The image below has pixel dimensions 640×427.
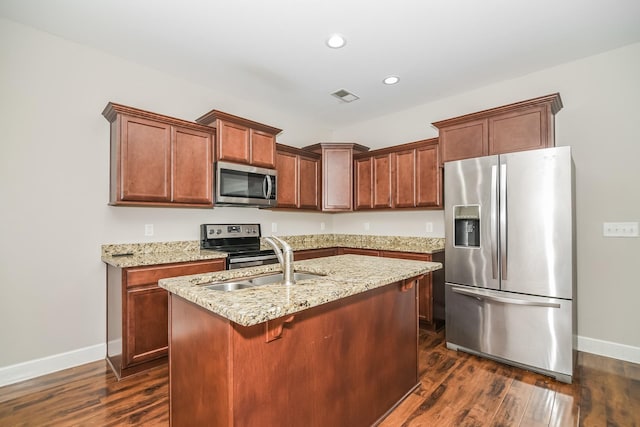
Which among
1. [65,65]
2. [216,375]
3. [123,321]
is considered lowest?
[123,321]

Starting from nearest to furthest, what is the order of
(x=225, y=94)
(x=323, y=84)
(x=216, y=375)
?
(x=216, y=375) < (x=323, y=84) < (x=225, y=94)

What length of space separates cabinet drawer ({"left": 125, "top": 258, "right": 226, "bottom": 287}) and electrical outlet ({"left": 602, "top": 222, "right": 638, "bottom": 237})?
3.61 meters

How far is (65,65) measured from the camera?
268 centimetres

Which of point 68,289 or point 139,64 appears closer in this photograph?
point 68,289

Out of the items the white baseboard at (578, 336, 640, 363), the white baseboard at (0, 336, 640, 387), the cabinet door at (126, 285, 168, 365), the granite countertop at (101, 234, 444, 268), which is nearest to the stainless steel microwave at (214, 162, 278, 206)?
the granite countertop at (101, 234, 444, 268)

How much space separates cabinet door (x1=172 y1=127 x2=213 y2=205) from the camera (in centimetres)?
295

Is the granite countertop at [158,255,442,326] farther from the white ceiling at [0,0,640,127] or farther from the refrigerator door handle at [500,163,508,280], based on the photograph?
the white ceiling at [0,0,640,127]

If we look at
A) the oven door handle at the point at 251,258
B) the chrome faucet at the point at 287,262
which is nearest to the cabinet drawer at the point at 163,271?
the oven door handle at the point at 251,258

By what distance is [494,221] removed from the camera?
2686 mm

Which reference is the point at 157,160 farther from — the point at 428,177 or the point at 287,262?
the point at 428,177

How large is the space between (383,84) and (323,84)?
27.2 inches

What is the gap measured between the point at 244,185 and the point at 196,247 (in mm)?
877

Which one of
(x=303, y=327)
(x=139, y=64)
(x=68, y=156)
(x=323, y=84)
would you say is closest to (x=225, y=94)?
(x=139, y=64)

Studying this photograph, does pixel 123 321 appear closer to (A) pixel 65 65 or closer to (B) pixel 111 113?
(B) pixel 111 113
